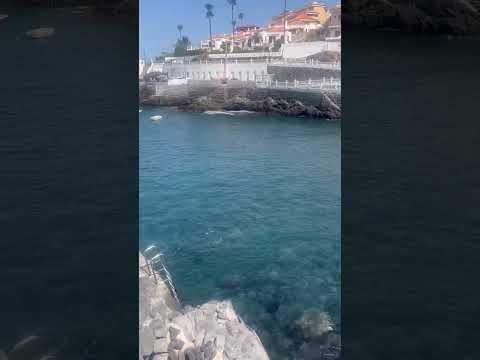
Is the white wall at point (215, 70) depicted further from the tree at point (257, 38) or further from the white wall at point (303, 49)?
the white wall at point (303, 49)

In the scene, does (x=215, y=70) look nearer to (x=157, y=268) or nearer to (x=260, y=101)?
(x=260, y=101)

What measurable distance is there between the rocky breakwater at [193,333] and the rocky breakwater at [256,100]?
6780 millimetres

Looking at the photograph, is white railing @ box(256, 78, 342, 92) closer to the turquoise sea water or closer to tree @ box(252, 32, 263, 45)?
tree @ box(252, 32, 263, 45)

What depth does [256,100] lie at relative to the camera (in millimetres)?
10516

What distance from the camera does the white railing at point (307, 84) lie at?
10.4 m

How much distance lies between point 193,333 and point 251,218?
2.27 metres

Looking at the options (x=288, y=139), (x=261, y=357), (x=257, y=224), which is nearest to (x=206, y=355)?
(x=261, y=357)

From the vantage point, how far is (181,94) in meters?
11.4

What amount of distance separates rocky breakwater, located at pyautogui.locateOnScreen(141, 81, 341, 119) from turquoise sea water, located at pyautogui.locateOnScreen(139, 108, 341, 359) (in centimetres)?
168

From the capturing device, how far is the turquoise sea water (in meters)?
4.19
